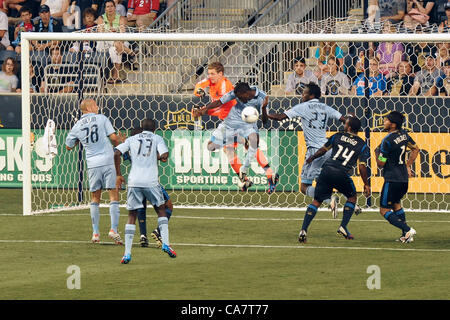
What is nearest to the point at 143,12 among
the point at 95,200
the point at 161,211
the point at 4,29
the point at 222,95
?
the point at 4,29

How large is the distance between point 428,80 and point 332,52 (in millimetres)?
2067

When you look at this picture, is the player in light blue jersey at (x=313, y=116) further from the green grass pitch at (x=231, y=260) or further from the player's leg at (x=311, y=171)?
the green grass pitch at (x=231, y=260)

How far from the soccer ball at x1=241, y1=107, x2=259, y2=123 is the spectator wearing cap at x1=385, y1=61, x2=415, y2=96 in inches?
200

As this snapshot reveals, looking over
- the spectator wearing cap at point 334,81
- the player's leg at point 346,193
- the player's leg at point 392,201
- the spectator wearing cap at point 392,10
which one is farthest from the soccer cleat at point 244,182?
the spectator wearing cap at point 392,10

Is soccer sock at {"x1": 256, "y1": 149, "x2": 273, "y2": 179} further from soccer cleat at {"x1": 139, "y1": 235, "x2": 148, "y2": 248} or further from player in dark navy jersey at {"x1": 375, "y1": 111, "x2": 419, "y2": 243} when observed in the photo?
soccer cleat at {"x1": 139, "y1": 235, "x2": 148, "y2": 248}

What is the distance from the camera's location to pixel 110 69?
837 inches

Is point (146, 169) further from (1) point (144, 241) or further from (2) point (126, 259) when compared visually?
(1) point (144, 241)

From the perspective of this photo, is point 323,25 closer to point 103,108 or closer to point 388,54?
point 388,54

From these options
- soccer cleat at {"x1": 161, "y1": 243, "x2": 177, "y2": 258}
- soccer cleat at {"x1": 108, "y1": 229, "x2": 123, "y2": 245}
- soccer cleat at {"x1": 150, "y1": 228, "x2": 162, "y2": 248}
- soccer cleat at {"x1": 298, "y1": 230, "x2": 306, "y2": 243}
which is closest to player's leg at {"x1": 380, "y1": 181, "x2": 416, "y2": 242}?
soccer cleat at {"x1": 298, "y1": 230, "x2": 306, "y2": 243}

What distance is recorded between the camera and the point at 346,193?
13.9 meters

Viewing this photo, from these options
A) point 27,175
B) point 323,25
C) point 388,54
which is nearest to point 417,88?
point 388,54

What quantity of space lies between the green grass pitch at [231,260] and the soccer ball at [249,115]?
5.26ft

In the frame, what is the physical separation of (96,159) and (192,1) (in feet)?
35.9

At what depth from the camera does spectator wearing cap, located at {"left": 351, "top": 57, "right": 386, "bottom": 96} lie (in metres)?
19.5
